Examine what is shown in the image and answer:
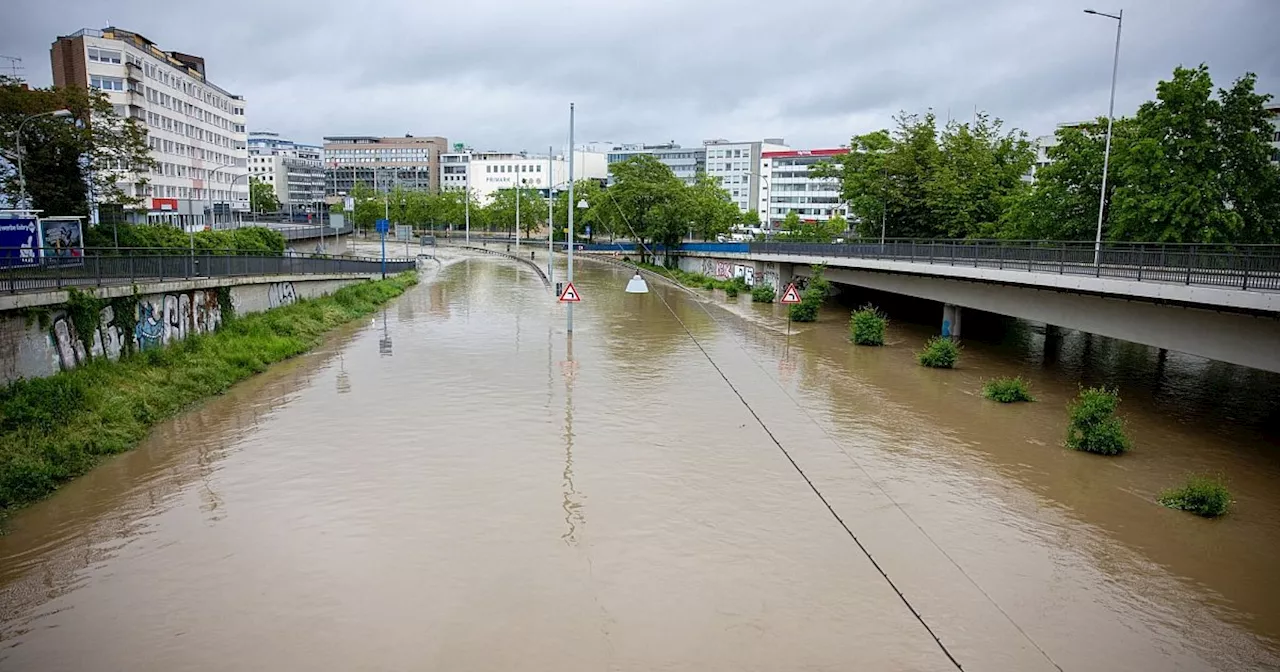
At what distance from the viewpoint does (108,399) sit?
1706cm

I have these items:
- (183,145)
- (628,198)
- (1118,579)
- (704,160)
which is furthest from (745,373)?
(704,160)

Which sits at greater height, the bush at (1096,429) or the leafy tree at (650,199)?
the leafy tree at (650,199)

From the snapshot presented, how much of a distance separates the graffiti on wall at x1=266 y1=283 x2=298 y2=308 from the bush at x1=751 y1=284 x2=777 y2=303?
27.0 metres

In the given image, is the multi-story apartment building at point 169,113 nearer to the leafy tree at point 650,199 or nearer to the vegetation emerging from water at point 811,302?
the leafy tree at point 650,199

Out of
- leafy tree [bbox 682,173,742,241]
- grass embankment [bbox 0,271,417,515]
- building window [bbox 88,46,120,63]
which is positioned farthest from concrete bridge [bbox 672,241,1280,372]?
building window [bbox 88,46,120,63]

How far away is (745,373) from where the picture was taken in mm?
25859

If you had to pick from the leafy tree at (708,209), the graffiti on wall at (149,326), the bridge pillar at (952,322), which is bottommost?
the bridge pillar at (952,322)

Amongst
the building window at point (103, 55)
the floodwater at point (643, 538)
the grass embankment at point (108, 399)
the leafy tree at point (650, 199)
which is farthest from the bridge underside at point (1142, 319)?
the building window at point (103, 55)

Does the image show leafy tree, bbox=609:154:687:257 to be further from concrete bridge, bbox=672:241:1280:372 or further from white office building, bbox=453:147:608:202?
white office building, bbox=453:147:608:202

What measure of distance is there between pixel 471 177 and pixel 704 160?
49111 mm

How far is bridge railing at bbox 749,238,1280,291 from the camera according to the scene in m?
17.0

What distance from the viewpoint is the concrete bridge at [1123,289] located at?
17.2 meters

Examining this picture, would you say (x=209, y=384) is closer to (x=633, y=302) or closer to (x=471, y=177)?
(x=633, y=302)

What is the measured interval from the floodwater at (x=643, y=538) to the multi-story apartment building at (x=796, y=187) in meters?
112
